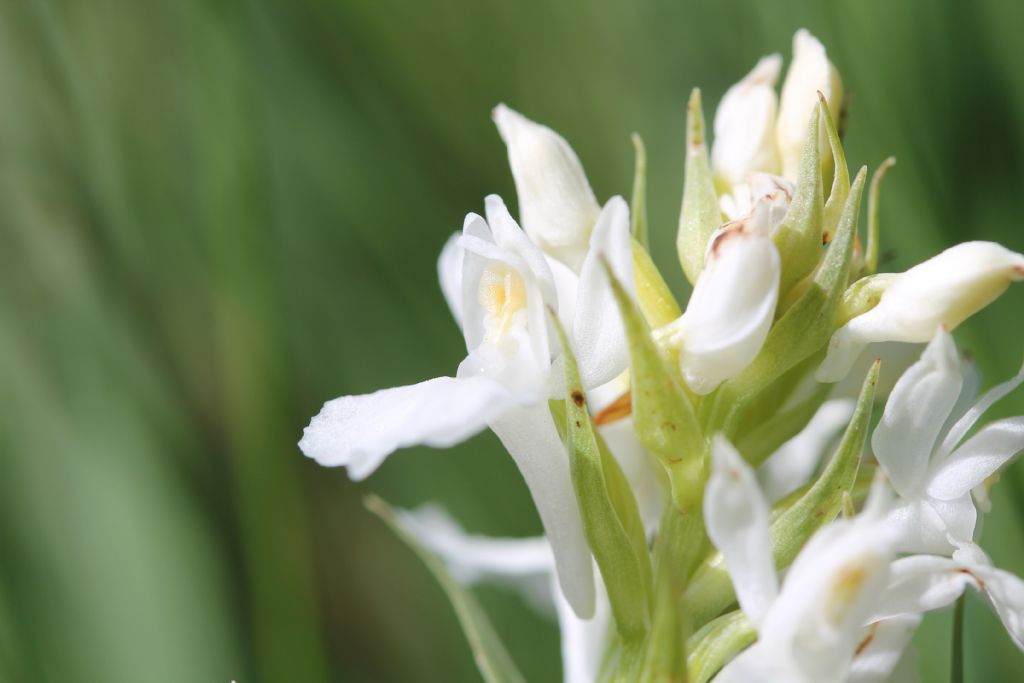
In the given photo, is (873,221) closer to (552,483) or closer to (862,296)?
(862,296)

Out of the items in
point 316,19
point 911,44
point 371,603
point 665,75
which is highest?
point 316,19

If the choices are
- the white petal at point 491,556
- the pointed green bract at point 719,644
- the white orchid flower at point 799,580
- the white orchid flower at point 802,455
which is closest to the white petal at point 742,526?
the white orchid flower at point 799,580

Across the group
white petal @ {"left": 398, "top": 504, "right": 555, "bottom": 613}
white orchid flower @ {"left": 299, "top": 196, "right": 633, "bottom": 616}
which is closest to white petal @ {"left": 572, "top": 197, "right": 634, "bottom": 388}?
white orchid flower @ {"left": 299, "top": 196, "right": 633, "bottom": 616}

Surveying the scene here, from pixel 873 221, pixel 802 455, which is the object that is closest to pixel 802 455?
pixel 802 455

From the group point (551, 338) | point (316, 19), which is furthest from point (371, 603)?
point (551, 338)

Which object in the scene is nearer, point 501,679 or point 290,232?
point 501,679

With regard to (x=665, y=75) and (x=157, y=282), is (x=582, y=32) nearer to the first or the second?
(x=665, y=75)
